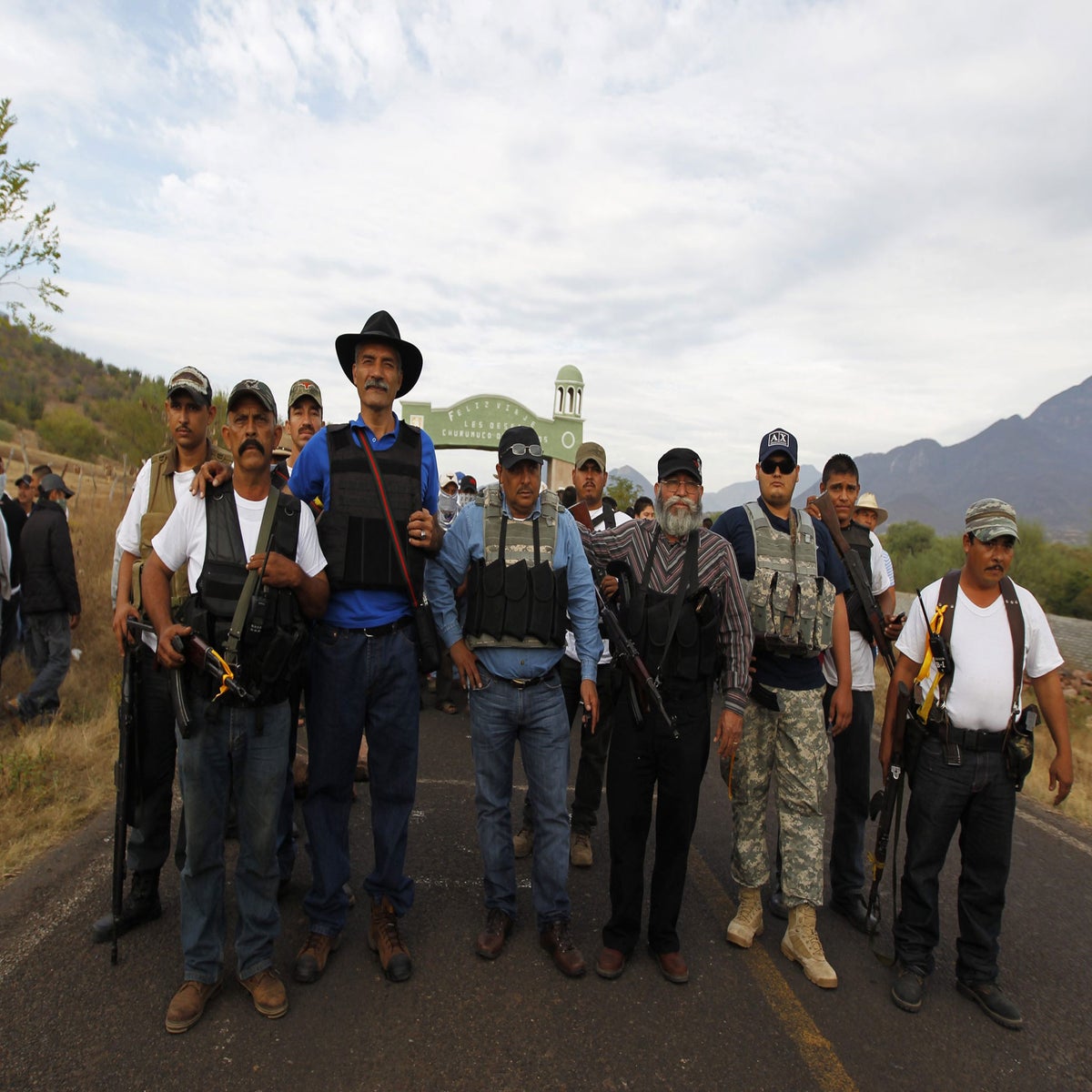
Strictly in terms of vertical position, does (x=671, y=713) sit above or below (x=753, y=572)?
below

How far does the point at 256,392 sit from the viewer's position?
116 inches

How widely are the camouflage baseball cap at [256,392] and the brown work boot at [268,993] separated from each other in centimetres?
225

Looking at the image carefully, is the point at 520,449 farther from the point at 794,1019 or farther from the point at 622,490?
the point at 622,490

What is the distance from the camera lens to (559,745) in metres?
3.34

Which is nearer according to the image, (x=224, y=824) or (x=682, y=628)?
(x=224, y=824)

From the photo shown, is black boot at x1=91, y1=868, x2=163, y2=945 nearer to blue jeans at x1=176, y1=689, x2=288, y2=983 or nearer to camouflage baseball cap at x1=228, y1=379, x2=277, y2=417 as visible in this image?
blue jeans at x1=176, y1=689, x2=288, y2=983

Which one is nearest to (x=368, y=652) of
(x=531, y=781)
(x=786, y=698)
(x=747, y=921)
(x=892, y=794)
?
(x=531, y=781)

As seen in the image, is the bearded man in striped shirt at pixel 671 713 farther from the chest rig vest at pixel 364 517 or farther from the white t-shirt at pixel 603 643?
the chest rig vest at pixel 364 517

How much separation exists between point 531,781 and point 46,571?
5.34 meters

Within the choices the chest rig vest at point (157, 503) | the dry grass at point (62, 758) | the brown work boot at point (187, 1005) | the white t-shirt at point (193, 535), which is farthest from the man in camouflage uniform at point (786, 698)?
the dry grass at point (62, 758)

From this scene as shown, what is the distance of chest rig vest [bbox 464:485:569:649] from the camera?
10.7ft

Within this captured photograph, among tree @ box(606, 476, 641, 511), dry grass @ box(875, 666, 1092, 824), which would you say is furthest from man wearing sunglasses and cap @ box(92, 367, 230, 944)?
tree @ box(606, 476, 641, 511)

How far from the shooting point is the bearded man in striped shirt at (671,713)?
10.5 feet

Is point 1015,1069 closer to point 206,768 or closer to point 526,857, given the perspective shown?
point 526,857
